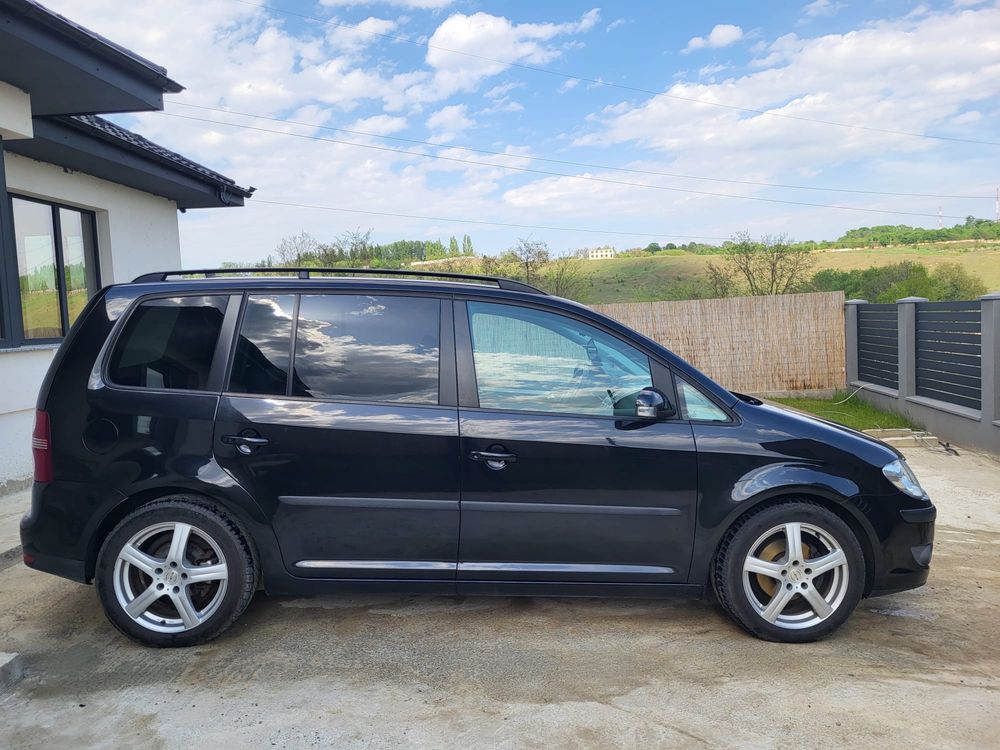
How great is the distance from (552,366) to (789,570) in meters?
1.52

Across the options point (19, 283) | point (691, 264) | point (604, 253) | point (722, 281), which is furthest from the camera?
point (604, 253)

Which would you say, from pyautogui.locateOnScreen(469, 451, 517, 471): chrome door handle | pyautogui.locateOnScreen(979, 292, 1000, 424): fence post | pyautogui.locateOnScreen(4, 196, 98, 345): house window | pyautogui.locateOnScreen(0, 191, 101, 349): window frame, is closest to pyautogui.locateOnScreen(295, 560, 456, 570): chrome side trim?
pyautogui.locateOnScreen(469, 451, 517, 471): chrome door handle

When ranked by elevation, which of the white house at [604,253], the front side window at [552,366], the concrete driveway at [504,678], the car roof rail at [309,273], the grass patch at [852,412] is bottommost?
the grass patch at [852,412]

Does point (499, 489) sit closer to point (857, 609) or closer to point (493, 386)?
point (493, 386)

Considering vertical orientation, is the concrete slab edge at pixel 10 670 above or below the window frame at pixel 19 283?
below

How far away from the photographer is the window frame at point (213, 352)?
141 inches

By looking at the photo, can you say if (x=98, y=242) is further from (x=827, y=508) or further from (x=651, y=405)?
(x=827, y=508)

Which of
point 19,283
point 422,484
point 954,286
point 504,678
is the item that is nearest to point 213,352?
point 422,484

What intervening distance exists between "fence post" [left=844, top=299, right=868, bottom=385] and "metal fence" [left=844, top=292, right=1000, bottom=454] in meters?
0.49

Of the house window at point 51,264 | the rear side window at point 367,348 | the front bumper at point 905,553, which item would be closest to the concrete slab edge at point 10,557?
the rear side window at point 367,348

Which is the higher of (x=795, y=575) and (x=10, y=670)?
(x=795, y=575)

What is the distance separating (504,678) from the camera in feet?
10.6

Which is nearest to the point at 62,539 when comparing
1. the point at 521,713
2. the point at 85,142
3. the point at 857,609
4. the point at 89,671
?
the point at 89,671

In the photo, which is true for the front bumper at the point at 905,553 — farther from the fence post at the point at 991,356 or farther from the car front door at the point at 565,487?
the fence post at the point at 991,356
